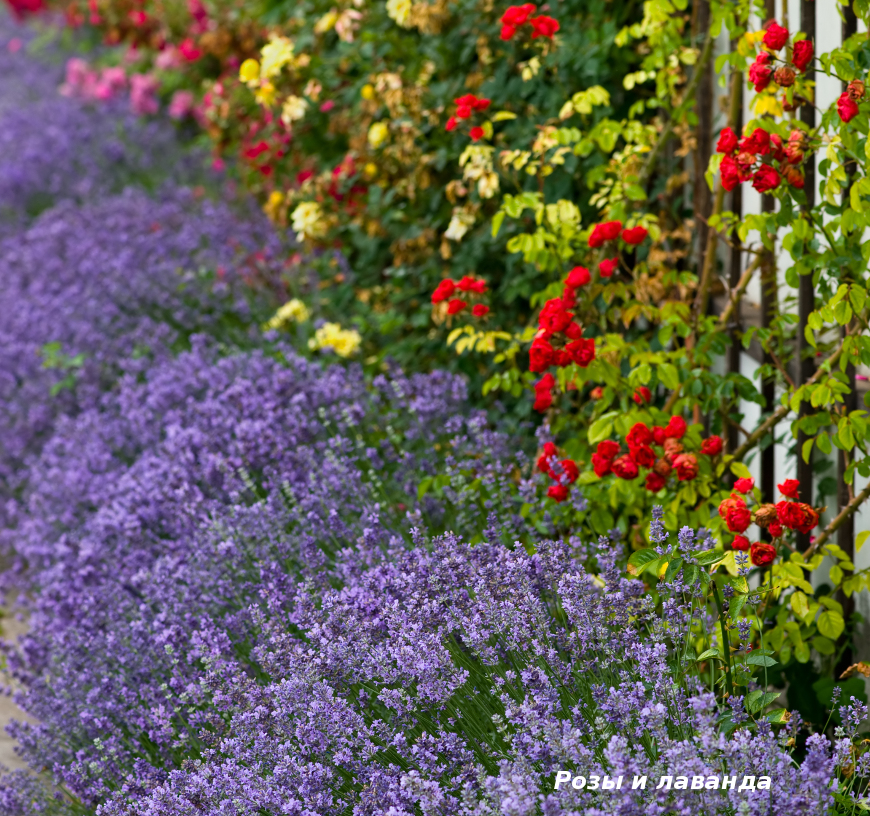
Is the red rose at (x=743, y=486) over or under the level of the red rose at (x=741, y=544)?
over

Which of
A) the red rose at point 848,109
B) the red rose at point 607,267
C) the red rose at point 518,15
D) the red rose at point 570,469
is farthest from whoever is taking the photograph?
the red rose at point 518,15

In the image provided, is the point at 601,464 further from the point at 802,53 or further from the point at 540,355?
the point at 802,53

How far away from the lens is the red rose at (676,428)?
2.43 m

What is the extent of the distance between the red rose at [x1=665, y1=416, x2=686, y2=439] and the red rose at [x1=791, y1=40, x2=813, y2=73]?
86 centimetres

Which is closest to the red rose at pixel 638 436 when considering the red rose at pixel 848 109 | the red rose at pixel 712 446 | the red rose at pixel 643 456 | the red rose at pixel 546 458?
the red rose at pixel 643 456

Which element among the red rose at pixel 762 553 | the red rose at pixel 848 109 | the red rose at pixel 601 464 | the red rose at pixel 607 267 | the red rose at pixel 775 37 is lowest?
the red rose at pixel 762 553

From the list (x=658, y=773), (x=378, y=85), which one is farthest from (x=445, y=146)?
(x=658, y=773)

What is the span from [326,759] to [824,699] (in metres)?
1.26

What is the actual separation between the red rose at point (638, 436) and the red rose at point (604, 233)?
59cm

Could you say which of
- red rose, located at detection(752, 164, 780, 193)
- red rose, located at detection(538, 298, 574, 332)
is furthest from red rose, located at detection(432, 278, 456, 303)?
red rose, located at detection(752, 164, 780, 193)

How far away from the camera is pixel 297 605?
2371 mm

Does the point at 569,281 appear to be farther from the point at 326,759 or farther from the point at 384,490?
the point at 326,759

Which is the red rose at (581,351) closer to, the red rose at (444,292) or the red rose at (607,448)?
the red rose at (607,448)

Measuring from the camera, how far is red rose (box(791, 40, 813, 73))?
221 centimetres
